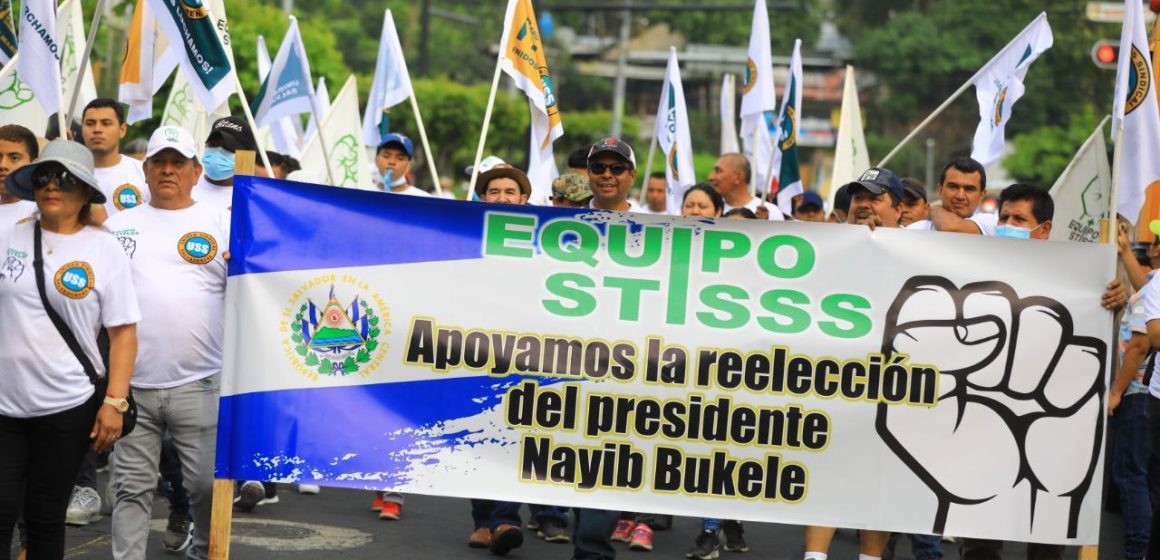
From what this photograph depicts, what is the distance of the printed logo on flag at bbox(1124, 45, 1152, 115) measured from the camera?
6.80 metres

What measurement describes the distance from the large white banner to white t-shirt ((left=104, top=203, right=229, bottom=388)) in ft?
1.22

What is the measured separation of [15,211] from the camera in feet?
21.8

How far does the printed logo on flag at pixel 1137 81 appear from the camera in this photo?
6.80 meters

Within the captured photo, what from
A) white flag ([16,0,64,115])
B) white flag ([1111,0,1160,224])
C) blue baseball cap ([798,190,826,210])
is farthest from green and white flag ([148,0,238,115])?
blue baseball cap ([798,190,826,210])

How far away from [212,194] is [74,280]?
1952 mm

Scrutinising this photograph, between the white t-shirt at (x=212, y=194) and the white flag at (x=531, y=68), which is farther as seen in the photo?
the white flag at (x=531, y=68)

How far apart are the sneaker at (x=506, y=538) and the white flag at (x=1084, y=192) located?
4368 millimetres

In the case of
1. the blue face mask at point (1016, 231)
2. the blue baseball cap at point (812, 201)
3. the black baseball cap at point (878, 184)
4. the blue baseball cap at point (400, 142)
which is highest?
the blue baseball cap at point (400, 142)

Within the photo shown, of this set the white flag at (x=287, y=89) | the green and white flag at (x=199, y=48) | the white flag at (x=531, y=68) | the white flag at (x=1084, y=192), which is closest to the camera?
the green and white flag at (x=199, y=48)

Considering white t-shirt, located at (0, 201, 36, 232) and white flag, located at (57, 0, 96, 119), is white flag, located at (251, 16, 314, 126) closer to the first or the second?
white flag, located at (57, 0, 96, 119)

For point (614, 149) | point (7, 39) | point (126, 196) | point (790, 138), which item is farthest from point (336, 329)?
point (790, 138)

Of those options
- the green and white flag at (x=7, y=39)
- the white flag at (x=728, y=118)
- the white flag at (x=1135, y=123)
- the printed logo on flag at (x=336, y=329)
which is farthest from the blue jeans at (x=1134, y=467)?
the white flag at (x=728, y=118)

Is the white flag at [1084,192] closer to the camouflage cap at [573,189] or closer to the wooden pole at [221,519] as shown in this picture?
the camouflage cap at [573,189]

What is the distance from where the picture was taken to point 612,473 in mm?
6379
